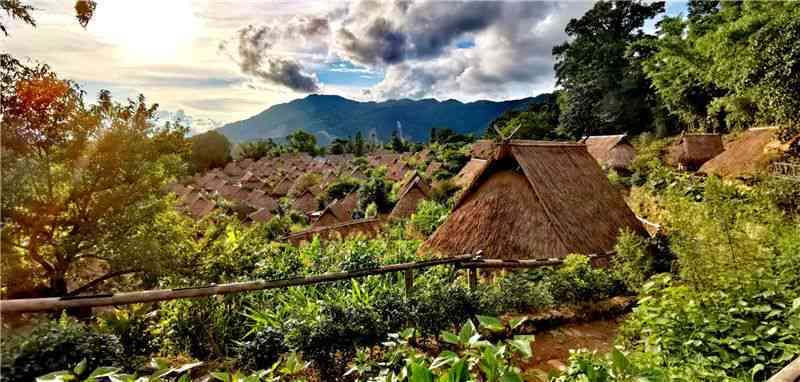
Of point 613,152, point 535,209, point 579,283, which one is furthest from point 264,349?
point 613,152

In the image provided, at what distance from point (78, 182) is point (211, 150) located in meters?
65.3

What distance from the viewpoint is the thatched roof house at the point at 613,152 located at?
2355 cm

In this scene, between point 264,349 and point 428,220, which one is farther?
point 428,220

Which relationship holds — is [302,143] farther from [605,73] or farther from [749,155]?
[749,155]

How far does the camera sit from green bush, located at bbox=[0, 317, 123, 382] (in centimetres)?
222

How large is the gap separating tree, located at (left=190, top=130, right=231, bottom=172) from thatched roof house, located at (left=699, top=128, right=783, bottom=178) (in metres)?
63.5

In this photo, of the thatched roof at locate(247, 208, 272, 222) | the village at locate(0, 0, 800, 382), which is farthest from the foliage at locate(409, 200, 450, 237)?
the thatched roof at locate(247, 208, 272, 222)

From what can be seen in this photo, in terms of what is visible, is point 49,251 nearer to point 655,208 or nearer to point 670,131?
point 655,208

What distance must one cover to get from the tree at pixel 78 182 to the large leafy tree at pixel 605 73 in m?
33.7

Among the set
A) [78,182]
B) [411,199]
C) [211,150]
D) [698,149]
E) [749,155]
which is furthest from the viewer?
[211,150]

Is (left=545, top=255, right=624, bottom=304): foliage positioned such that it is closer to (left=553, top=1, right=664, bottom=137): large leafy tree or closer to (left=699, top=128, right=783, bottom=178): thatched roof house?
(left=699, top=128, right=783, bottom=178): thatched roof house

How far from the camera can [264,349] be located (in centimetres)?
311

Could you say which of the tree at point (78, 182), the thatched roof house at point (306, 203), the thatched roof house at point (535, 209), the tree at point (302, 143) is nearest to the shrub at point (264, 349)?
the tree at point (78, 182)

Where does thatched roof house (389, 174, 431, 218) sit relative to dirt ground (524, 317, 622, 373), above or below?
above
